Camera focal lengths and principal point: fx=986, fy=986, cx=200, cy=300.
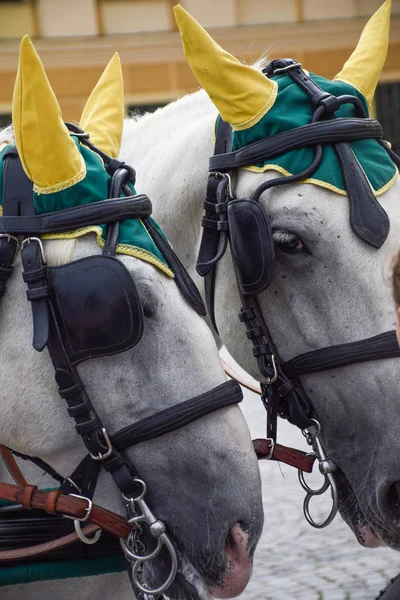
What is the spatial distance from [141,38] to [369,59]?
12.8 metres

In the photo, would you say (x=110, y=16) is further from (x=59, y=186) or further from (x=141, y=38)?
(x=59, y=186)

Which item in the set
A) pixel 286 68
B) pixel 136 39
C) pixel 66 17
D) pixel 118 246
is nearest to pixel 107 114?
pixel 286 68

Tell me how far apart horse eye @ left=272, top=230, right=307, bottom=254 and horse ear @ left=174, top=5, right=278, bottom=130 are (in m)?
0.37

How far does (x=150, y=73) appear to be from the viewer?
15.5 m

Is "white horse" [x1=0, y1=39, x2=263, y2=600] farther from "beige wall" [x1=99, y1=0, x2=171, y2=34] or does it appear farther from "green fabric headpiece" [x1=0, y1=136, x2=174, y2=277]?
"beige wall" [x1=99, y1=0, x2=171, y2=34]

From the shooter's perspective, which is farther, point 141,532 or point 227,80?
point 227,80

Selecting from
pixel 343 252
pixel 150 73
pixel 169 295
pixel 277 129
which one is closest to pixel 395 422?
pixel 343 252

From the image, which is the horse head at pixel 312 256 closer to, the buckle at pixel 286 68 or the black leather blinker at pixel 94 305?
the buckle at pixel 286 68

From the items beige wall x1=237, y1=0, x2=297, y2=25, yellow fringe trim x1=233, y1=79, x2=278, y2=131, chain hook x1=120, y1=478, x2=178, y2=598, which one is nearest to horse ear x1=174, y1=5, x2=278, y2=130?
yellow fringe trim x1=233, y1=79, x2=278, y2=131

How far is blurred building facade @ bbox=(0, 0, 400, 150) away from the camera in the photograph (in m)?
15.3

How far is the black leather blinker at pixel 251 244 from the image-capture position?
276cm

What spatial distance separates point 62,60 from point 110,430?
45.1 ft

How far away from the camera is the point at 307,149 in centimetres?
284

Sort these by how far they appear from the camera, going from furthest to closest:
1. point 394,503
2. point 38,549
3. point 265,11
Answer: point 265,11 → point 394,503 → point 38,549
